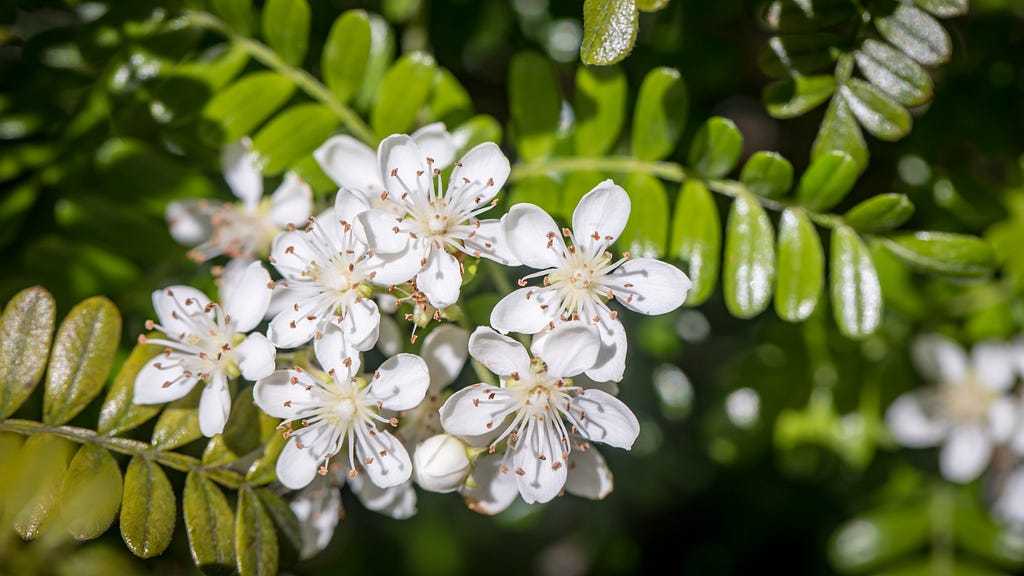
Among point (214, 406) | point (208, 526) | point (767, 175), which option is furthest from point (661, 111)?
point (208, 526)

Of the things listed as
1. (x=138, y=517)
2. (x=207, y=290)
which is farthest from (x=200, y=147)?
(x=138, y=517)

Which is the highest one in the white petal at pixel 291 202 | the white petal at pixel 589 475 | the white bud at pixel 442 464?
the white petal at pixel 291 202

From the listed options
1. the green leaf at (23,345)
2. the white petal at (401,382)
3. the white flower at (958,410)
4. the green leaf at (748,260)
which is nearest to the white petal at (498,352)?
the white petal at (401,382)

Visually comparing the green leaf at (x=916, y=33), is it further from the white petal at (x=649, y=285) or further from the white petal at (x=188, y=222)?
the white petal at (x=188, y=222)

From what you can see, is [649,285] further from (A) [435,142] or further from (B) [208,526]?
(B) [208,526]

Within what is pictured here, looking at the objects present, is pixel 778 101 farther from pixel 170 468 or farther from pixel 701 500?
pixel 701 500

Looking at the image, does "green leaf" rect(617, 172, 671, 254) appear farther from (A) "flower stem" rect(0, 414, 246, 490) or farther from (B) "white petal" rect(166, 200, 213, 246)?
(B) "white petal" rect(166, 200, 213, 246)
